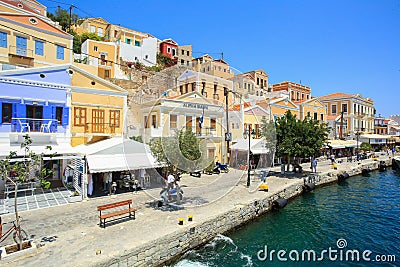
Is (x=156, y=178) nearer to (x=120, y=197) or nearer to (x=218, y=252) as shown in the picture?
(x=120, y=197)

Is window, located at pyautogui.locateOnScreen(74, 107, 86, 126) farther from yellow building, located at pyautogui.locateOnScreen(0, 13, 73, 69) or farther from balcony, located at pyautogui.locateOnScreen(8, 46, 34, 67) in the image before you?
balcony, located at pyautogui.locateOnScreen(8, 46, 34, 67)

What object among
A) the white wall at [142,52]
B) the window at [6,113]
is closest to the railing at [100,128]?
the window at [6,113]

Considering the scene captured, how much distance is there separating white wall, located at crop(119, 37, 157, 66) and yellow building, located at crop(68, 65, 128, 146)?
30514 millimetres

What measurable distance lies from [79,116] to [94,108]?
1.25 metres

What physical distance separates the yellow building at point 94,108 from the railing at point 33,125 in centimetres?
129

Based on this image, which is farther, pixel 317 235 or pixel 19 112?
pixel 19 112

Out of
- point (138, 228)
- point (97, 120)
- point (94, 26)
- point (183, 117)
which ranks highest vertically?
point (94, 26)

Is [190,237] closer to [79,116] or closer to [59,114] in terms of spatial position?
[79,116]

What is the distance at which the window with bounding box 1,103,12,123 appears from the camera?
1448 cm

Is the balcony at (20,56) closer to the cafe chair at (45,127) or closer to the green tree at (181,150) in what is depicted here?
the cafe chair at (45,127)

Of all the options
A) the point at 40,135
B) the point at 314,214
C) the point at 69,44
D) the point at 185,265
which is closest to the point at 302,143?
the point at 314,214

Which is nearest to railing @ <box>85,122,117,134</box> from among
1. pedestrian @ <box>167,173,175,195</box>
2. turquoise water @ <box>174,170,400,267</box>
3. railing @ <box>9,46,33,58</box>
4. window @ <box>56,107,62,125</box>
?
window @ <box>56,107,62,125</box>

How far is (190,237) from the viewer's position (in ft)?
32.1

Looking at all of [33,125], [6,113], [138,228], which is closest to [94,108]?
[33,125]
